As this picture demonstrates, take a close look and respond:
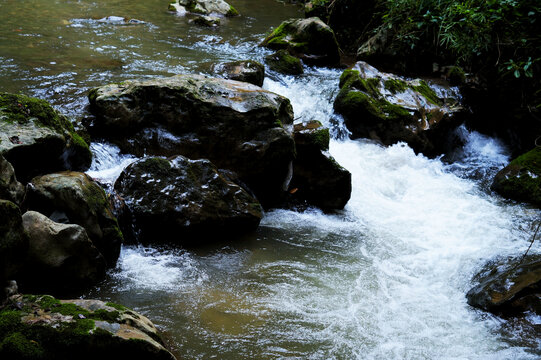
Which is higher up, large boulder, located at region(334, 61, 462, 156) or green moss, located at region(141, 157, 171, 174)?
large boulder, located at region(334, 61, 462, 156)

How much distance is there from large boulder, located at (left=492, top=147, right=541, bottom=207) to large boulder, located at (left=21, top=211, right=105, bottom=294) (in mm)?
6341

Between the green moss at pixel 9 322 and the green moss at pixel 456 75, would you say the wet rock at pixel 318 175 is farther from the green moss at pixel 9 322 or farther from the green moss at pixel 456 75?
the green moss at pixel 456 75

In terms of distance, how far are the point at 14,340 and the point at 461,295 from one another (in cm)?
422

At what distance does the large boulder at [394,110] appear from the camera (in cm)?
917

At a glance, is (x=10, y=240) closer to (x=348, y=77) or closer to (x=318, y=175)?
(x=318, y=175)

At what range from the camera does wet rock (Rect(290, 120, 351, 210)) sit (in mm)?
7051

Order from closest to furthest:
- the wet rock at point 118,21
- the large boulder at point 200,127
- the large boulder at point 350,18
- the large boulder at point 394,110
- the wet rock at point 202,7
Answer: the large boulder at point 200,127, the large boulder at point 394,110, the large boulder at point 350,18, the wet rock at point 118,21, the wet rock at point 202,7

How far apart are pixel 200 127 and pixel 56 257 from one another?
300 cm

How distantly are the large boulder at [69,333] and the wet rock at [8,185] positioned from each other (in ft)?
3.47

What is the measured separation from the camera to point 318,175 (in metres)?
7.09

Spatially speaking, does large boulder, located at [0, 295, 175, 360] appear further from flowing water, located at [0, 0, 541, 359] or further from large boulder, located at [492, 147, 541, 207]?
large boulder, located at [492, 147, 541, 207]

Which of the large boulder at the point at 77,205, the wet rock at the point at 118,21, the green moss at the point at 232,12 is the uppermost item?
the green moss at the point at 232,12

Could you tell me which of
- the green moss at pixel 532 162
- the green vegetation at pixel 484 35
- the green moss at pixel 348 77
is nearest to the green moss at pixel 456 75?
the green vegetation at pixel 484 35

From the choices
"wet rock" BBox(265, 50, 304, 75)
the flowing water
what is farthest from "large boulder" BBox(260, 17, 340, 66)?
"wet rock" BBox(265, 50, 304, 75)
